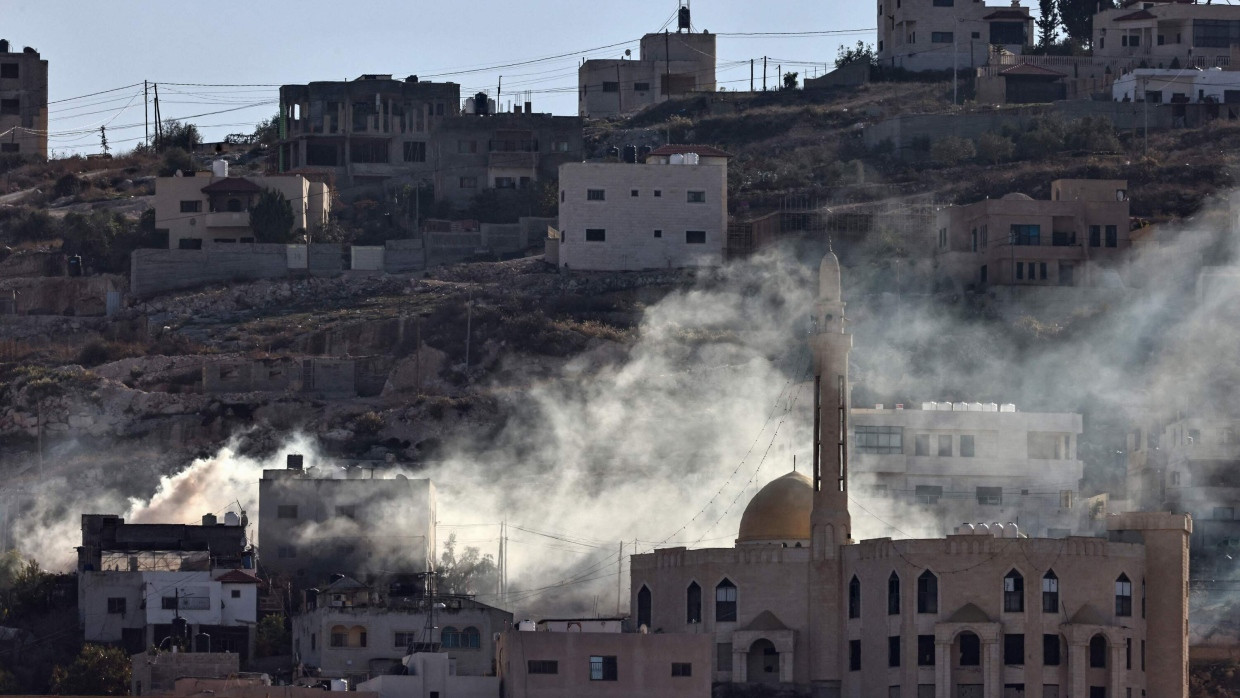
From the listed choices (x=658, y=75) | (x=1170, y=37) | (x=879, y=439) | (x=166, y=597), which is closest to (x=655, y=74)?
(x=658, y=75)

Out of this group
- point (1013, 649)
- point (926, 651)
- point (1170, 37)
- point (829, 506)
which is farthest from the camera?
point (1170, 37)

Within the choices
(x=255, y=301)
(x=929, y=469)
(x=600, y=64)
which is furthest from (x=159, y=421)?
(x=600, y=64)

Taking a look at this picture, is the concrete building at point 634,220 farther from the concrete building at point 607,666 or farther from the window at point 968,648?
the concrete building at point 607,666

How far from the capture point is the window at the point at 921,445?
335 feet

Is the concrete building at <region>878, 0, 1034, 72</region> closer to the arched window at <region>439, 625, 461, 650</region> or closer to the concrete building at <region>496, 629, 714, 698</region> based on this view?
the arched window at <region>439, 625, 461, 650</region>

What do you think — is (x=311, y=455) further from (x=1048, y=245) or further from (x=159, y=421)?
(x=1048, y=245)

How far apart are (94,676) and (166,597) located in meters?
7.04

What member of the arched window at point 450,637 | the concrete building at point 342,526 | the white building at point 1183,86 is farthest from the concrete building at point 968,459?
the white building at point 1183,86

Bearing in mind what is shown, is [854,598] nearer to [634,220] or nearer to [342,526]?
[342,526]

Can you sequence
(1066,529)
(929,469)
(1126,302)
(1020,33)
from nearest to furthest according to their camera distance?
(1066,529)
(929,469)
(1126,302)
(1020,33)

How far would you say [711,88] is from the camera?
524 feet

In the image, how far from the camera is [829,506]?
82.2 meters

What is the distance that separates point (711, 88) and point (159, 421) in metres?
55.4

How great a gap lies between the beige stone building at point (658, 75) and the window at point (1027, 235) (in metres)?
40.6
